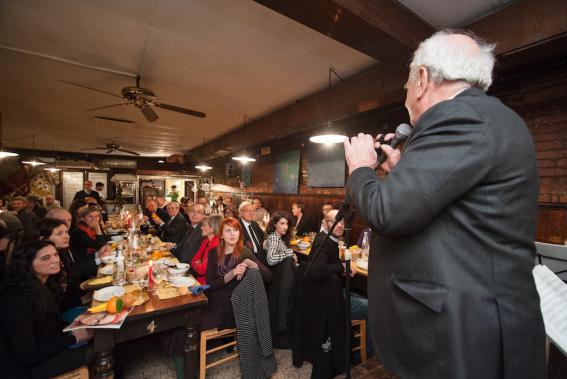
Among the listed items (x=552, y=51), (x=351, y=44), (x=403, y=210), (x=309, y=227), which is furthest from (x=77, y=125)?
(x=552, y=51)

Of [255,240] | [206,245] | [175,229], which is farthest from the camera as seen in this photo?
[175,229]

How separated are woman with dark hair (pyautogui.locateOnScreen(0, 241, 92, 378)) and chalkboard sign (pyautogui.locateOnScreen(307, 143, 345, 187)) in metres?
4.40

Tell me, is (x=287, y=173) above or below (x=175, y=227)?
above

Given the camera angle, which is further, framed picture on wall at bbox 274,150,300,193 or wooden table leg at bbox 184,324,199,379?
framed picture on wall at bbox 274,150,300,193

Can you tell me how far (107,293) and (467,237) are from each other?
2598 mm

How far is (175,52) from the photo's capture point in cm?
320

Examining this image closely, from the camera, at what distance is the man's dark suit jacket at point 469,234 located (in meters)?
0.67

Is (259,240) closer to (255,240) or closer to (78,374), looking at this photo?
(255,240)

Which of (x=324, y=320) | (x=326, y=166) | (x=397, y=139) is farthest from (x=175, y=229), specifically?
(x=397, y=139)

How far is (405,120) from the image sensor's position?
13.5ft

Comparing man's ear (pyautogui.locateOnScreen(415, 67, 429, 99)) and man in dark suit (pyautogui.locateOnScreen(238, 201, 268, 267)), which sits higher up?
man's ear (pyautogui.locateOnScreen(415, 67, 429, 99))

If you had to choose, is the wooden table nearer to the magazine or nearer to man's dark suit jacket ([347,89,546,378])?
the magazine

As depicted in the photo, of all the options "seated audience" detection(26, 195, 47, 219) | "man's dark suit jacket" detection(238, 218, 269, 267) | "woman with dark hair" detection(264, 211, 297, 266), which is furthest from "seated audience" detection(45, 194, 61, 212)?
"woman with dark hair" detection(264, 211, 297, 266)

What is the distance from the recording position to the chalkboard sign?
17.1 ft
